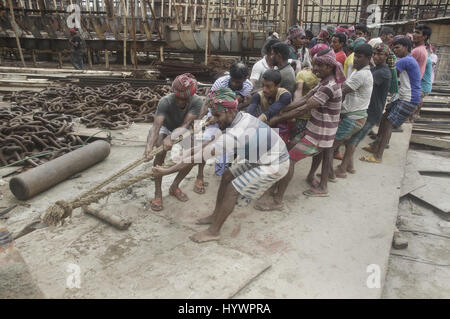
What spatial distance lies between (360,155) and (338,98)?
200 centimetres

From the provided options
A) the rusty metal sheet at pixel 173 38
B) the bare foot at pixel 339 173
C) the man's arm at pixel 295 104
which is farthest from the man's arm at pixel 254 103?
the rusty metal sheet at pixel 173 38

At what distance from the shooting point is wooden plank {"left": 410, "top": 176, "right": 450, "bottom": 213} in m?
4.51

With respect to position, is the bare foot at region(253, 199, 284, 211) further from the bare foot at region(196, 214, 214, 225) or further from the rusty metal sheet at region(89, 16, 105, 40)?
the rusty metal sheet at region(89, 16, 105, 40)

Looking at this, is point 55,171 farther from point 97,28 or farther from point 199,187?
point 97,28

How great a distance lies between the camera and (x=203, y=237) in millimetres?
3236

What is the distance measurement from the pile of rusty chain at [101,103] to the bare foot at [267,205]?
3.76 meters

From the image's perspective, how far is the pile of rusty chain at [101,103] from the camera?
22.8 feet

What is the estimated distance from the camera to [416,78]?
484 centimetres

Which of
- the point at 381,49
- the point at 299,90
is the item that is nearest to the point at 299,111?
the point at 299,90

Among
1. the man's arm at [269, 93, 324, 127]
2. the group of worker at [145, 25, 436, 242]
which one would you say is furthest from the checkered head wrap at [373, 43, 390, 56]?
the man's arm at [269, 93, 324, 127]

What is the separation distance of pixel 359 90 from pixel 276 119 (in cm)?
132

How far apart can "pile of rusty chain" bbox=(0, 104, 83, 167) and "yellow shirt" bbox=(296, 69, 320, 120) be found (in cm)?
367

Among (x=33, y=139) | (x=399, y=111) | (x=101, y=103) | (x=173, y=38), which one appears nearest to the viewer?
(x=399, y=111)

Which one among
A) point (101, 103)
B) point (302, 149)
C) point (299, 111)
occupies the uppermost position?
point (299, 111)
